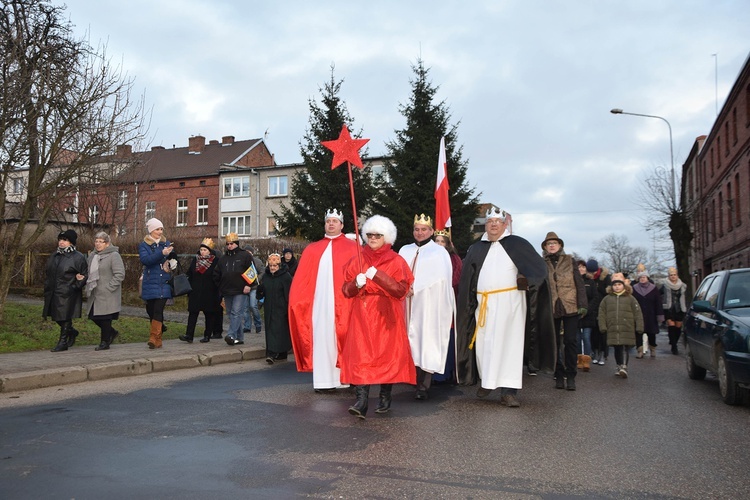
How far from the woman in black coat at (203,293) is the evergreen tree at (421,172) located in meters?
20.4

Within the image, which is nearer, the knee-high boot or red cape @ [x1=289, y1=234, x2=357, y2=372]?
red cape @ [x1=289, y1=234, x2=357, y2=372]

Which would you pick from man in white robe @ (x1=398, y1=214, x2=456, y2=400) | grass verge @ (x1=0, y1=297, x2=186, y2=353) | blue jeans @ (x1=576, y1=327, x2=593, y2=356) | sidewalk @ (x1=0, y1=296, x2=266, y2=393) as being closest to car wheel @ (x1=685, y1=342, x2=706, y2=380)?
blue jeans @ (x1=576, y1=327, x2=593, y2=356)

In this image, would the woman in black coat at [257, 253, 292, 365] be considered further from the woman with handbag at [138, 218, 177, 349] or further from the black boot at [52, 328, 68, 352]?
the black boot at [52, 328, 68, 352]

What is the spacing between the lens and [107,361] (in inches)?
371

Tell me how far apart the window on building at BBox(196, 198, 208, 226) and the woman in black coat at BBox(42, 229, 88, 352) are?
45.8 metres

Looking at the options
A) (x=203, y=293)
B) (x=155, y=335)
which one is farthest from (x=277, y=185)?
(x=155, y=335)

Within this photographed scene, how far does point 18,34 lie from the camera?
12.6 meters

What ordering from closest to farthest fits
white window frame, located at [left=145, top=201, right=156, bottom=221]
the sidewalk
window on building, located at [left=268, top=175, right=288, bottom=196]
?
the sidewalk, white window frame, located at [left=145, top=201, right=156, bottom=221], window on building, located at [left=268, top=175, right=288, bottom=196]

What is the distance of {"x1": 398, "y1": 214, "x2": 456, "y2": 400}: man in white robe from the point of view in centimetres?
793

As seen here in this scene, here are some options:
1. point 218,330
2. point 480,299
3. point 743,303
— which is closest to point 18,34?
point 218,330

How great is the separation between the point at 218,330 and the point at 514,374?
779 centimetres

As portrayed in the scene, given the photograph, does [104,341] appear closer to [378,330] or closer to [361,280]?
[378,330]

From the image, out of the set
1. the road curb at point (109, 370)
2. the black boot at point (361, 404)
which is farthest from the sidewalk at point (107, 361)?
the black boot at point (361, 404)

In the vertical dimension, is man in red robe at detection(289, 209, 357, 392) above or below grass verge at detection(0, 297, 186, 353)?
above
